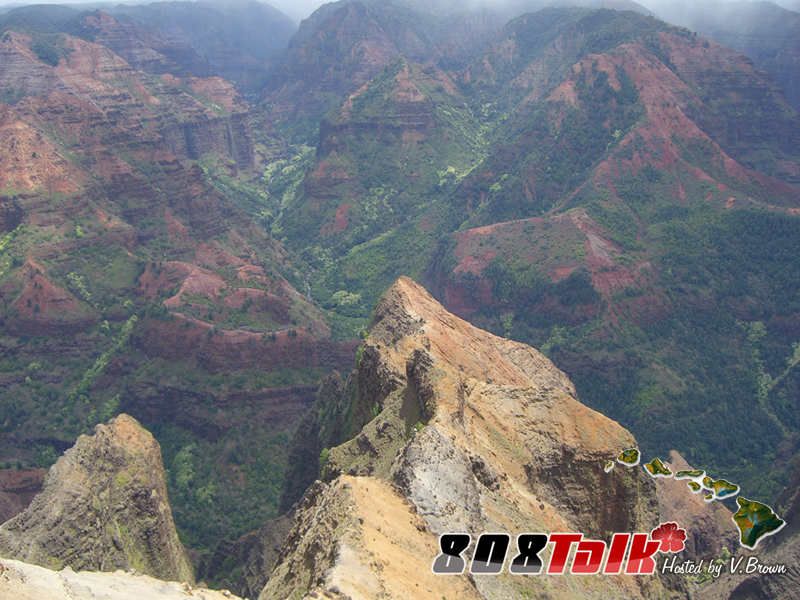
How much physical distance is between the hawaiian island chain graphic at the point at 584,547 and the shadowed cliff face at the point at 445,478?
→ 1.98 feet

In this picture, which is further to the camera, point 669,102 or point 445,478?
point 669,102

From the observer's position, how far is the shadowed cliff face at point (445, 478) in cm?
2400

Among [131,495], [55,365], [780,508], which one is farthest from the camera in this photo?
[55,365]

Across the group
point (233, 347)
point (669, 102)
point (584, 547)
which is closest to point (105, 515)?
point (584, 547)

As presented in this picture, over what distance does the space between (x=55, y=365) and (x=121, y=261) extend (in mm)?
Result: 18959

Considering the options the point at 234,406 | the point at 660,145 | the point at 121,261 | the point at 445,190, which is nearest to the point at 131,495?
the point at 234,406

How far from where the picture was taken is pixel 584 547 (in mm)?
29500

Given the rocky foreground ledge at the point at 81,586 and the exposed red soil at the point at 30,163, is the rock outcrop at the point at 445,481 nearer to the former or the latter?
the rocky foreground ledge at the point at 81,586

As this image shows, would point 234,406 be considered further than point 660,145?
No

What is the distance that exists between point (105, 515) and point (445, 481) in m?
22.5

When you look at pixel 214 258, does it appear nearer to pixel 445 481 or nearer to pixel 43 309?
pixel 43 309

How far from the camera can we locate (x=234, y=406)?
2948 inches

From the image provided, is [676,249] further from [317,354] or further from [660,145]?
[317,354]

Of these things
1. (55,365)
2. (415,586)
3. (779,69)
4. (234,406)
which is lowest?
(55,365)
